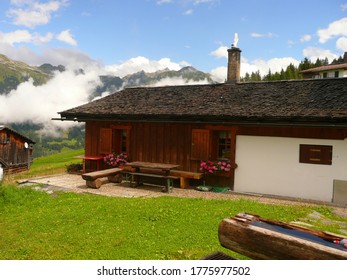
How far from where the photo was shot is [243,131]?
12633 mm

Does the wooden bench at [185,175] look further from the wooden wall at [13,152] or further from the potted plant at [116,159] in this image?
the wooden wall at [13,152]

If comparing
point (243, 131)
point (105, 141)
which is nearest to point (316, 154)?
point (243, 131)

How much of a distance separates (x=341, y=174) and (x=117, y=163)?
30.5 feet

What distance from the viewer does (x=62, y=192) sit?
38.9 ft

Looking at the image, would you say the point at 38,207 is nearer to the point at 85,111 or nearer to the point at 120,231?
the point at 120,231

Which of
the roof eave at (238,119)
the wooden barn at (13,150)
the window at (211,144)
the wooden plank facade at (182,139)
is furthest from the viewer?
the wooden barn at (13,150)

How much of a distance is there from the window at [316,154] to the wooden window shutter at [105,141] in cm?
853

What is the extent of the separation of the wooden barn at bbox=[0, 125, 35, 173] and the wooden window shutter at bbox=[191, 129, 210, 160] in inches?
1050

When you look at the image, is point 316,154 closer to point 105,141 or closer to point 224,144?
point 224,144

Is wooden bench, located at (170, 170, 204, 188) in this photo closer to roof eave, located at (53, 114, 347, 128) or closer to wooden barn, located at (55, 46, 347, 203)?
wooden barn, located at (55, 46, 347, 203)

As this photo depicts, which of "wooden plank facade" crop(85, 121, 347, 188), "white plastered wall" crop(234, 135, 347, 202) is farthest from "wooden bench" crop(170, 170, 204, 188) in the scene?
"white plastered wall" crop(234, 135, 347, 202)

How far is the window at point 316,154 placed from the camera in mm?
11219

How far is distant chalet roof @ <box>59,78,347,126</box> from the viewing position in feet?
37.3

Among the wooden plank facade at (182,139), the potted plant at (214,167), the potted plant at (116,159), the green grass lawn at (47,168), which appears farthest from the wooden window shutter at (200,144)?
the green grass lawn at (47,168)
